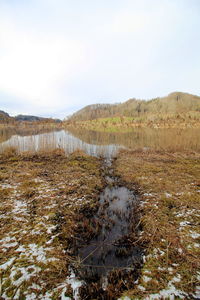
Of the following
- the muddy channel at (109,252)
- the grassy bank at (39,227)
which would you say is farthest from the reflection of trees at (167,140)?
the muddy channel at (109,252)

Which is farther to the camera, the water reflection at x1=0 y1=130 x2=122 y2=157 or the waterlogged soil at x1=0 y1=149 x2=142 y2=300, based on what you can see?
the water reflection at x1=0 y1=130 x2=122 y2=157

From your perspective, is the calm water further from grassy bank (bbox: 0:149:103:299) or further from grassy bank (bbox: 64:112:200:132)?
grassy bank (bbox: 0:149:103:299)

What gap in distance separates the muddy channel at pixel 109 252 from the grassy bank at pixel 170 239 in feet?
0.51

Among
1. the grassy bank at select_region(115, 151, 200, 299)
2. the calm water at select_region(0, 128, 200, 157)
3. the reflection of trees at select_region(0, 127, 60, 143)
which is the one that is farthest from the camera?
the calm water at select_region(0, 128, 200, 157)

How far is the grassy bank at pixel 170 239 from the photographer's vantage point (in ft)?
4.96

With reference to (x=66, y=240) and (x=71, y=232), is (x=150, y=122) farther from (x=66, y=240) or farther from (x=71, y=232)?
(x=66, y=240)

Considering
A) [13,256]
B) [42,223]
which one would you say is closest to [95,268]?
[13,256]

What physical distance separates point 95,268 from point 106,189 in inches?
106

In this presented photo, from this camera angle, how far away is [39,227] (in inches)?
97.4

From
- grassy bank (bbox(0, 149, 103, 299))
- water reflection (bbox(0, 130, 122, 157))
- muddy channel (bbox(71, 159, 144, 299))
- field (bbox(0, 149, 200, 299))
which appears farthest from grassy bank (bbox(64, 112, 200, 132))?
muddy channel (bbox(71, 159, 144, 299))

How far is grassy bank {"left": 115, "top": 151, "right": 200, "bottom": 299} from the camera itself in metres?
1.51

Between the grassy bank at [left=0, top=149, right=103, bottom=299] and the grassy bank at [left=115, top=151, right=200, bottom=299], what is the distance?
98 centimetres

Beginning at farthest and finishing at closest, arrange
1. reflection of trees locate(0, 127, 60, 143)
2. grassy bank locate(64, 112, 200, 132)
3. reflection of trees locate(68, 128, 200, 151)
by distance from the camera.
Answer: grassy bank locate(64, 112, 200, 132)
reflection of trees locate(68, 128, 200, 151)
reflection of trees locate(0, 127, 60, 143)

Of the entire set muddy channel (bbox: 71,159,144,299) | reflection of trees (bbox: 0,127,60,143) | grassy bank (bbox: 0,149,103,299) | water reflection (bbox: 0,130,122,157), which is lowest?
muddy channel (bbox: 71,159,144,299)
